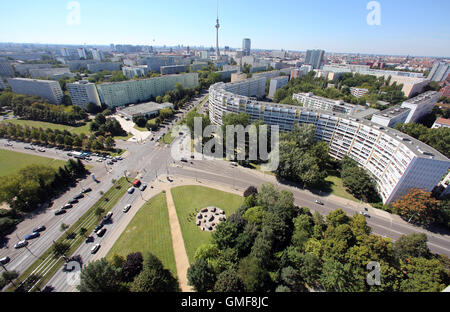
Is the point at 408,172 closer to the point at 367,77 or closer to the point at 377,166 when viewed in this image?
the point at 377,166

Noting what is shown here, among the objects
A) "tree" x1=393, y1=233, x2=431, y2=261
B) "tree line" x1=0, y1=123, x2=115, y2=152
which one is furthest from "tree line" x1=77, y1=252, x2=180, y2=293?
"tree line" x1=0, y1=123, x2=115, y2=152

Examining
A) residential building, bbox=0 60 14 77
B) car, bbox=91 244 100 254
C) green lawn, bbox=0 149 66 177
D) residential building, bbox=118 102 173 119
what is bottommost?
car, bbox=91 244 100 254

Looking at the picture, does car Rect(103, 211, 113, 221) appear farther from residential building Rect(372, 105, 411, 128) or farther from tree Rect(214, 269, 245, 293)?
residential building Rect(372, 105, 411, 128)

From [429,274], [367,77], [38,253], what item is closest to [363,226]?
[429,274]

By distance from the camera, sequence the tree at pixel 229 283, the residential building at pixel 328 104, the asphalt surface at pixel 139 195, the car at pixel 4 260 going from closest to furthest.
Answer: the tree at pixel 229 283 < the car at pixel 4 260 < the asphalt surface at pixel 139 195 < the residential building at pixel 328 104

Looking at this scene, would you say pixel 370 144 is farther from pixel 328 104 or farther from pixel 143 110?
pixel 143 110
